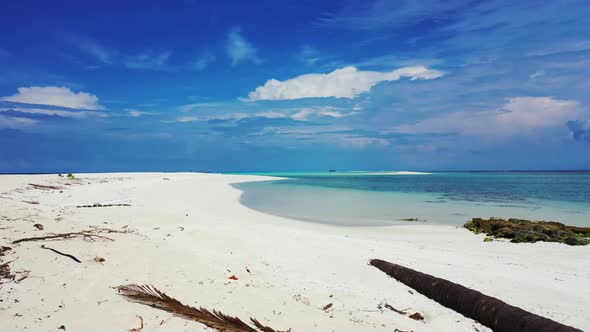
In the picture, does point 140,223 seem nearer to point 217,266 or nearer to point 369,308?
point 217,266

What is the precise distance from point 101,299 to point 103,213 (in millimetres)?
7663

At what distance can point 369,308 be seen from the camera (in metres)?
4.10

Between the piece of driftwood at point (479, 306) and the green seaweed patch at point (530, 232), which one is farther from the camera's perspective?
the green seaweed patch at point (530, 232)

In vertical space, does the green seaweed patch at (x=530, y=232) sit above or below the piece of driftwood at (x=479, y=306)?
below

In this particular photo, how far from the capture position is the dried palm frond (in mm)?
3135

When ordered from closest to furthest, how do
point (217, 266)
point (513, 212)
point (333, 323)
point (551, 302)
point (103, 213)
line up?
point (333, 323) → point (551, 302) → point (217, 266) → point (103, 213) → point (513, 212)

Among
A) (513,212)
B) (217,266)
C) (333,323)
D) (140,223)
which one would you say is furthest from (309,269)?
(513,212)

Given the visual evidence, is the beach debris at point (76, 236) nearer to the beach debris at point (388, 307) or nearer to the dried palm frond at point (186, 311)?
the dried palm frond at point (186, 311)

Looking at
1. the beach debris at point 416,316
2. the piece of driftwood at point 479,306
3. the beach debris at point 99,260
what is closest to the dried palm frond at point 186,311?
the beach debris at point 99,260

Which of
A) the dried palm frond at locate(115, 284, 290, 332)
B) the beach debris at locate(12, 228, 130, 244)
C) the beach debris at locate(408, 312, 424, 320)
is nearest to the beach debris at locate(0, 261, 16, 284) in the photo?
the beach debris at locate(12, 228, 130, 244)

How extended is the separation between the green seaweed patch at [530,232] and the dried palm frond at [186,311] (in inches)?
391

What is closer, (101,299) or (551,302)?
(101,299)

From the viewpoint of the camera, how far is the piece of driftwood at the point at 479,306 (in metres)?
2.94

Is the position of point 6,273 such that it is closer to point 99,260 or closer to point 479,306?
point 99,260
